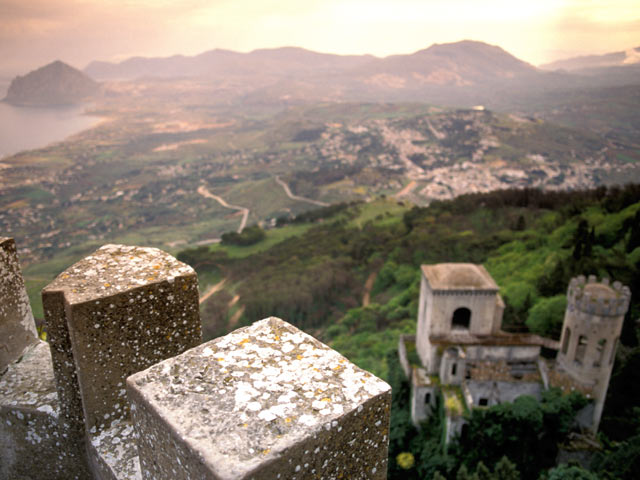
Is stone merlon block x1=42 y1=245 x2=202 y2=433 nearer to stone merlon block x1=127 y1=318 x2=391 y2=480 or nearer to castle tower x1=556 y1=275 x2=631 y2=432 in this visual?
stone merlon block x1=127 y1=318 x2=391 y2=480

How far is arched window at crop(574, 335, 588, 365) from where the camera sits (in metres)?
18.1

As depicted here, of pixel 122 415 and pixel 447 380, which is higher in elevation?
pixel 122 415

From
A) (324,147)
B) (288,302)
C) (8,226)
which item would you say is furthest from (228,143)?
(288,302)

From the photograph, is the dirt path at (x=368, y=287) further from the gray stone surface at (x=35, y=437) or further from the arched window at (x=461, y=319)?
the gray stone surface at (x=35, y=437)

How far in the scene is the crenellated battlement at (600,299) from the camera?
1678cm

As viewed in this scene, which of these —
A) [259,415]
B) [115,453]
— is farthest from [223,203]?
[259,415]

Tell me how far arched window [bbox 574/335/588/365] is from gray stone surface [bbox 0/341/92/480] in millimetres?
19740

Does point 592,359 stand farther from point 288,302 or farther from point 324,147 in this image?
point 324,147

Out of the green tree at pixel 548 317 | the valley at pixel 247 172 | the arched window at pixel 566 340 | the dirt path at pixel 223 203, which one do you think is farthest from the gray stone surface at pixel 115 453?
the dirt path at pixel 223 203

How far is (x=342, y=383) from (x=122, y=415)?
239 centimetres

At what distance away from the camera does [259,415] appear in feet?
8.29

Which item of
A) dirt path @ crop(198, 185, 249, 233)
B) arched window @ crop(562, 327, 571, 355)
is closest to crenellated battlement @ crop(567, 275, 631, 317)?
arched window @ crop(562, 327, 571, 355)

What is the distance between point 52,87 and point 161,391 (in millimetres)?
158490

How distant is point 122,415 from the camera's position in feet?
12.9
